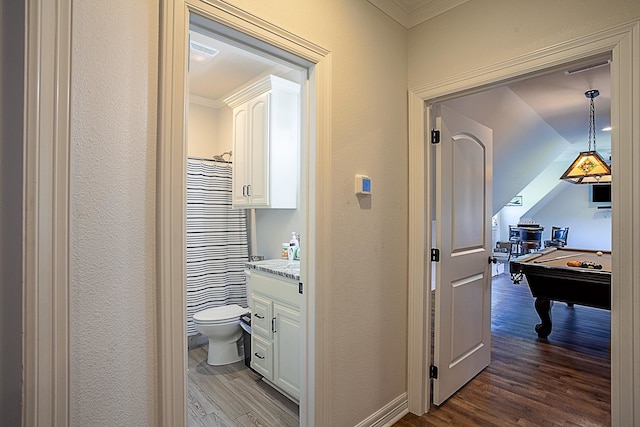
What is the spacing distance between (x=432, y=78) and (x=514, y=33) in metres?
0.46

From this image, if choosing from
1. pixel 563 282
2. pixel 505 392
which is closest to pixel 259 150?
pixel 505 392

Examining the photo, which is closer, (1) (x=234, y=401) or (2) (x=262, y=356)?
(1) (x=234, y=401)

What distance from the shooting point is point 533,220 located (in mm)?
9406

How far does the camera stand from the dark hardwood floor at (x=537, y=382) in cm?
207

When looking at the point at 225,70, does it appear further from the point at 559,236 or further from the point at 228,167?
the point at 559,236

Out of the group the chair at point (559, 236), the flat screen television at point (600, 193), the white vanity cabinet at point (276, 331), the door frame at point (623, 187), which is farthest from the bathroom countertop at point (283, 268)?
the flat screen television at point (600, 193)

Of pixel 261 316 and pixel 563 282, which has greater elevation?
pixel 563 282

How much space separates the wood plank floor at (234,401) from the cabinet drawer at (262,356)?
0.36ft

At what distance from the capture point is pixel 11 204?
0.73m

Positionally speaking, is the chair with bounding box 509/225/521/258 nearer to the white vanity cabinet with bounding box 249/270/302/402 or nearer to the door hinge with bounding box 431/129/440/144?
the door hinge with bounding box 431/129/440/144

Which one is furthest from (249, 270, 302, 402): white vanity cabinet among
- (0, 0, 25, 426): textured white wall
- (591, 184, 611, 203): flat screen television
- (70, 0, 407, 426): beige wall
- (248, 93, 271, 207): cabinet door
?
(591, 184, 611, 203): flat screen television

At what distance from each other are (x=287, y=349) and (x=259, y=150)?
172cm

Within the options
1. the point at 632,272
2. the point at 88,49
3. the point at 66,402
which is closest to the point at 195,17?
the point at 88,49

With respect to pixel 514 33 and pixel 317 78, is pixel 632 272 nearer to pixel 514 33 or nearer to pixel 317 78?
pixel 514 33
